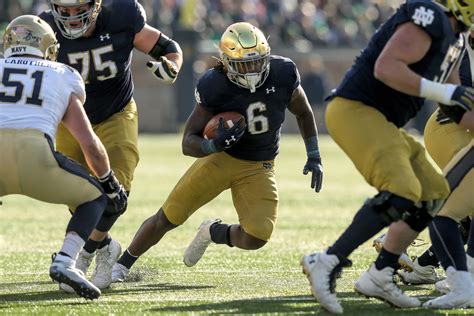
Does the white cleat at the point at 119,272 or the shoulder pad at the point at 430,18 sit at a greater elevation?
the shoulder pad at the point at 430,18

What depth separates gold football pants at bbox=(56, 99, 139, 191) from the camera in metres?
6.34

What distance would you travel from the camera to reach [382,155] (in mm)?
5074

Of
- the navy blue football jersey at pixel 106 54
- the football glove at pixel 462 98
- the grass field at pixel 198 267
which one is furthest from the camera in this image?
the navy blue football jersey at pixel 106 54

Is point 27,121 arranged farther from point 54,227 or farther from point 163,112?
point 163,112

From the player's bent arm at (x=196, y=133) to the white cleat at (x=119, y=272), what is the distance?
0.79m

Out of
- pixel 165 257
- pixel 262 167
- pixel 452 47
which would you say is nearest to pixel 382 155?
pixel 452 47

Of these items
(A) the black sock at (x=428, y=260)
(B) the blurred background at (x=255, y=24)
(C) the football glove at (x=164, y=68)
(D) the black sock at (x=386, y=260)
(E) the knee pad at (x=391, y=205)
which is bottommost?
(B) the blurred background at (x=255, y=24)

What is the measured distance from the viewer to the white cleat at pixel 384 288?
17.0 feet

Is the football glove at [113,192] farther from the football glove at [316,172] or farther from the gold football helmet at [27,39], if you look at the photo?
the football glove at [316,172]

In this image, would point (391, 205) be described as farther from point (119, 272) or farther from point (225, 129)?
point (119, 272)

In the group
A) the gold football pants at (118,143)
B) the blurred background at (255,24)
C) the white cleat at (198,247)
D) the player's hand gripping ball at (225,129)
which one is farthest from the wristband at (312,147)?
the blurred background at (255,24)

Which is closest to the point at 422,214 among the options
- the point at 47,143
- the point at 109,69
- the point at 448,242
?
the point at 448,242

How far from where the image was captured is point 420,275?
6207 mm

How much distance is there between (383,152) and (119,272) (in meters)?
1.98
